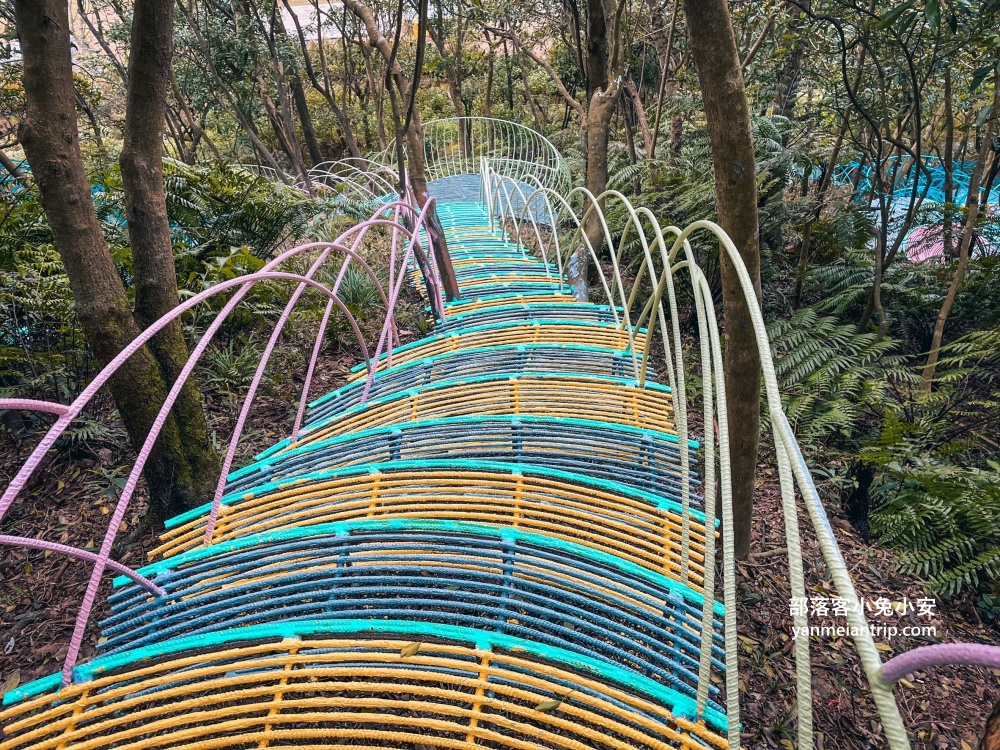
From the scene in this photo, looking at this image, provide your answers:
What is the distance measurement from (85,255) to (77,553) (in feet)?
3.97

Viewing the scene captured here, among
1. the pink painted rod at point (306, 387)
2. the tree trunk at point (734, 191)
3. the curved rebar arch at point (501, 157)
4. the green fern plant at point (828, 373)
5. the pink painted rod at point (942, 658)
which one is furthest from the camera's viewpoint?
the curved rebar arch at point (501, 157)

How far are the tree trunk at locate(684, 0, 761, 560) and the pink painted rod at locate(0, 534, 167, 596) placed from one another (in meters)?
2.12

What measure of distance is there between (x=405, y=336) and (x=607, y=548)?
2875 millimetres

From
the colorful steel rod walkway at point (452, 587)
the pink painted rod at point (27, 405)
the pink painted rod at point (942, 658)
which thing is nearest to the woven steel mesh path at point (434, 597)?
the colorful steel rod walkway at point (452, 587)

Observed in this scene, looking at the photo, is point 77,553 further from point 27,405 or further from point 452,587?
point 452,587

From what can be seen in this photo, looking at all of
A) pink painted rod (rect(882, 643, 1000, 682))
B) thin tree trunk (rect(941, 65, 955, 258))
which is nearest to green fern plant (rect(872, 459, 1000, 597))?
pink painted rod (rect(882, 643, 1000, 682))

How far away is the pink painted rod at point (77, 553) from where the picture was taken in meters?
1.47

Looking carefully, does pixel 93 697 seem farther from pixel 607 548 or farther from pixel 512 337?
pixel 512 337

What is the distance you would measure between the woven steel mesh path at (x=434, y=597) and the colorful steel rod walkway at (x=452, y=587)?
1 cm

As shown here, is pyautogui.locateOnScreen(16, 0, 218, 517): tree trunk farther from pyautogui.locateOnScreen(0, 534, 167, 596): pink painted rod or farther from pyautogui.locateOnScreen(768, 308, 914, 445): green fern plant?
pyautogui.locateOnScreen(768, 308, 914, 445): green fern plant

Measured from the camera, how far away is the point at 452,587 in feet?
7.28

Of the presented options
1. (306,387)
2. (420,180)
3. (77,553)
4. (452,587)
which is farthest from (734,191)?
(420,180)

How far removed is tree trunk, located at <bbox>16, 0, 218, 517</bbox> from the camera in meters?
2.02

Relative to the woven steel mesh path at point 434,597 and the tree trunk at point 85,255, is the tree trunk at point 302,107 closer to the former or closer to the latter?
the tree trunk at point 85,255
